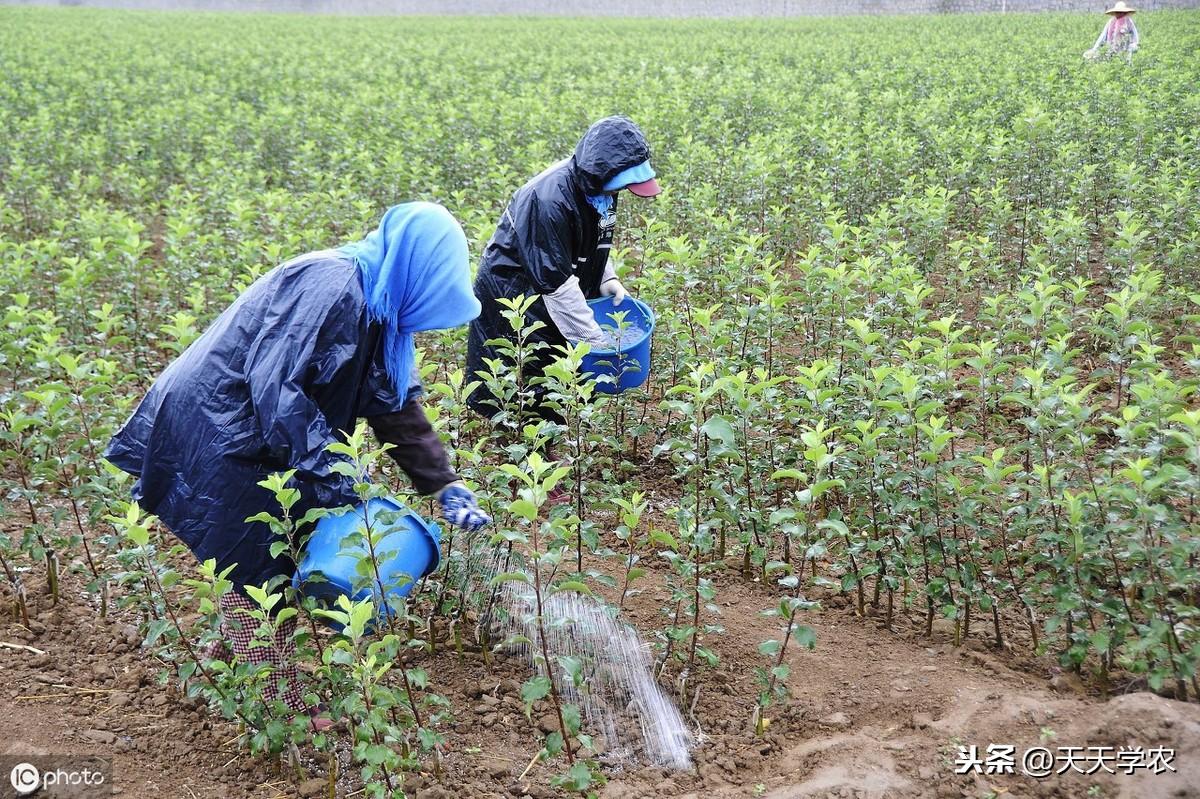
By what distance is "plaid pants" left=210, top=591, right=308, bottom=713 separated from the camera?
9.86 ft

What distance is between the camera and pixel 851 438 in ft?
11.0

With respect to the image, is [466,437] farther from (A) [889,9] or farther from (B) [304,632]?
(A) [889,9]

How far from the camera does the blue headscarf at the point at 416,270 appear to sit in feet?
9.25

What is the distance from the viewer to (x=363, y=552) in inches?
107

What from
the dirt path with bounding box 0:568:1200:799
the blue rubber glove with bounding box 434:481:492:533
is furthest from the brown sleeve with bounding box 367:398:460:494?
the dirt path with bounding box 0:568:1200:799

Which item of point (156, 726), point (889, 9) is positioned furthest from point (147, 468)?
point (889, 9)

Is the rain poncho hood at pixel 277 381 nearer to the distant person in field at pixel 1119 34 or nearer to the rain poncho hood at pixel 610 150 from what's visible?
the rain poncho hood at pixel 610 150

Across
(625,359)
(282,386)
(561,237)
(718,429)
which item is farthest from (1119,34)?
(282,386)

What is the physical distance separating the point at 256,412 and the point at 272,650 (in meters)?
0.82

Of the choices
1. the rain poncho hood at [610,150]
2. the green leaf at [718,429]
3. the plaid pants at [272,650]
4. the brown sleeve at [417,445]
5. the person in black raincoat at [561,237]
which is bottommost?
the plaid pants at [272,650]

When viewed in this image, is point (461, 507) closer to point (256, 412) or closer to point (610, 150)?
point (256, 412)

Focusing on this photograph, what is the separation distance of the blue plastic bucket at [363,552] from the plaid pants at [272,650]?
0.29 m

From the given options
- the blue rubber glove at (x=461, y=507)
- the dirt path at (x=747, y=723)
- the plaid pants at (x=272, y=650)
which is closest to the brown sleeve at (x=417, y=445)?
the blue rubber glove at (x=461, y=507)

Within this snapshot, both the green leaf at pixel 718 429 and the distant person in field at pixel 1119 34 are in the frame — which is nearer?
the green leaf at pixel 718 429
